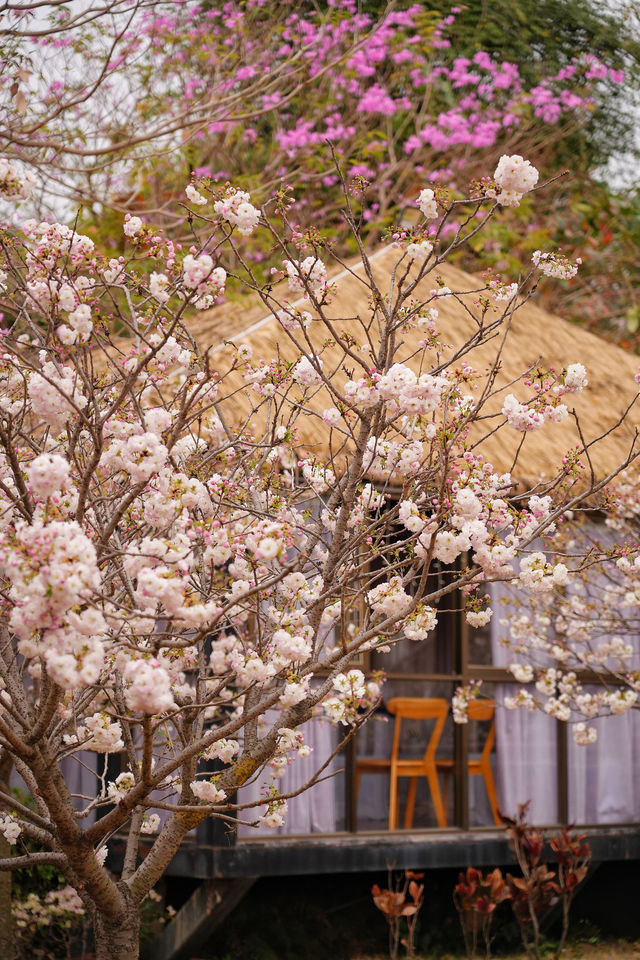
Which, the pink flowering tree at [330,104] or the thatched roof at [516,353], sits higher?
the pink flowering tree at [330,104]

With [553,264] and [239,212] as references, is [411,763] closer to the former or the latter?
[553,264]

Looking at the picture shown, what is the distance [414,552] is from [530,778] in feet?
16.6

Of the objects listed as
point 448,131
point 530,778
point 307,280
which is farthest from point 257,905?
point 448,131

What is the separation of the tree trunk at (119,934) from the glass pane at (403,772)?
12.1 feet

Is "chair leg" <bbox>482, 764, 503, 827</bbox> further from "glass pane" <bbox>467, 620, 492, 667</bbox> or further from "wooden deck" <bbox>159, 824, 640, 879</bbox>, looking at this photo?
"glass pane" <bbox>467, 620, 492, 667</bbox>

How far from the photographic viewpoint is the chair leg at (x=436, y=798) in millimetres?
8312

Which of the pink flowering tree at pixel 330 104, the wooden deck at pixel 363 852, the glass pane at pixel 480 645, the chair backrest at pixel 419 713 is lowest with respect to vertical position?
the wooden deck at pixel 363 852

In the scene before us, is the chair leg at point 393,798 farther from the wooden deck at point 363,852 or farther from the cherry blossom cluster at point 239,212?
the cherry blossom cluster at point 239,212

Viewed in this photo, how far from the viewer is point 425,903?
8.84 meters

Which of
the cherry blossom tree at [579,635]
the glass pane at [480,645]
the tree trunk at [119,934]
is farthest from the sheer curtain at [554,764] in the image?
the tree trunk at [119,934]

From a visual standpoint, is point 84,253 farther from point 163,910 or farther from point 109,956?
point 163,910

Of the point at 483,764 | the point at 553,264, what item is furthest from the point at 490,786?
the point at 553,264

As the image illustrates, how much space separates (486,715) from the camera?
863cm

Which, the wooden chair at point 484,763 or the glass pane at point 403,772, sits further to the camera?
the wooden chair at point 484,763
